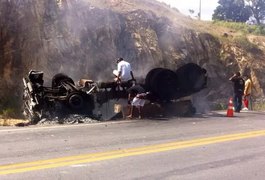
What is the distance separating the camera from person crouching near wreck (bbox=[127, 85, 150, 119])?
14.4 m

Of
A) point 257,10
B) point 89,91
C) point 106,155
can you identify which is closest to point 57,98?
point 89,91

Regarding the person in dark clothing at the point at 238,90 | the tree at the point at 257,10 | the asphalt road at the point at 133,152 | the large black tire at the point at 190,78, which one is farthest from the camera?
the tree at the point at 257,10

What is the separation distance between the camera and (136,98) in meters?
14.4

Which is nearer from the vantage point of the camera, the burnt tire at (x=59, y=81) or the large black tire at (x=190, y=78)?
the burnt tire at (x=59, y=81)

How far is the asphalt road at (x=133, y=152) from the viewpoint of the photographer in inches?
275

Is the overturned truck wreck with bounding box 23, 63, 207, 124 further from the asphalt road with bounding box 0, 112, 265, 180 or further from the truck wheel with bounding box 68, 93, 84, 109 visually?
the asphalt road with bounding box 0, 112, 265, 180

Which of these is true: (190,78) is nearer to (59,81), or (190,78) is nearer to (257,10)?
A: (59,81)

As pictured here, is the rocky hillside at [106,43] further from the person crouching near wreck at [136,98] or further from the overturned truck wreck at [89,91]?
the person crouching near wreck at [136,98]

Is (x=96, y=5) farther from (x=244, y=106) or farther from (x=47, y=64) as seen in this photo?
(x=244, y=106)

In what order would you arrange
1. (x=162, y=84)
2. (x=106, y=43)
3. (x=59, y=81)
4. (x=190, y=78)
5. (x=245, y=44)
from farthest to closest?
(x=245, y=44) → (x=106, y=43) → (x=190, y=78) → (x=162, y=84) → (x=59, y=81)

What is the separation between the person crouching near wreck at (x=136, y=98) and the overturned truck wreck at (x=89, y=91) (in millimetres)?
376

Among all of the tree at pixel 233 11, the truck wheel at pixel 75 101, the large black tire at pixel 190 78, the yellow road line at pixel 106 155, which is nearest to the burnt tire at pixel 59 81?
the truck wheel at pixel 75 101

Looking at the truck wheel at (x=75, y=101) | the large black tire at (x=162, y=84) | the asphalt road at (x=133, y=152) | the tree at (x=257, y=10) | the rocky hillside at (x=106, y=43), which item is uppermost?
the tree at (x=257, y=10)

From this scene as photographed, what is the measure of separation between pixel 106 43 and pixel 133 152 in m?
12.9
